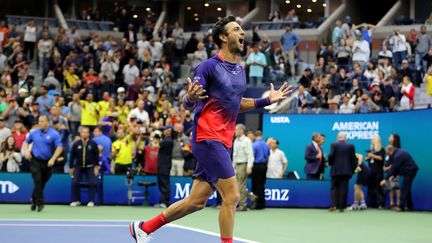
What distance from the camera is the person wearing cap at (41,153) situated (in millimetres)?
18609

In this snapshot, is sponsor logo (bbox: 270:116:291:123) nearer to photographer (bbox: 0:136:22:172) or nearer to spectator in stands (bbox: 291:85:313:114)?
spectator in stands (bbox: 291:85:313:114)

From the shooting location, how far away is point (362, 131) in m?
23.2

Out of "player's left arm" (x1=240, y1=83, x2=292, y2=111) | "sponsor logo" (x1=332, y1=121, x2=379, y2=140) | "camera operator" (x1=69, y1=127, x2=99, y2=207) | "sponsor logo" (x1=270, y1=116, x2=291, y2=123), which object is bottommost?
"camera operator" (x1=69, y1=127, x2=99, y2=207)

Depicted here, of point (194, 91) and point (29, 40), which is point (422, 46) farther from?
point (194, 91)

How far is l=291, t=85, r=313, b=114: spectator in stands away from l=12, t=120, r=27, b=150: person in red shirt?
7.34 metres

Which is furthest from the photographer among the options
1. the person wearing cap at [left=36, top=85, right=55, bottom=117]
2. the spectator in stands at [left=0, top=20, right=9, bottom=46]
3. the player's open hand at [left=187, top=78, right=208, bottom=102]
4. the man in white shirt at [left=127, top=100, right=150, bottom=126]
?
the player's open hand at [left=187, top=78, right=208, bottom=102]

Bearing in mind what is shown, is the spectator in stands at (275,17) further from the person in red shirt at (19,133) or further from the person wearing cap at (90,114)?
the person in red shirt at (19,133)

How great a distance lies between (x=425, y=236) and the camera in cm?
1473

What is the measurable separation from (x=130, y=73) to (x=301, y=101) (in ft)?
25.3

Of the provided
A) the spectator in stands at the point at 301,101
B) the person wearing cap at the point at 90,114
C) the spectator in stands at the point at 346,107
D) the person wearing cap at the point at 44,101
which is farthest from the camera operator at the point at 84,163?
the spectator in stands at the point at 346,107

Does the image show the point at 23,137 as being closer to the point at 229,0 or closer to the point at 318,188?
the point at 318,188

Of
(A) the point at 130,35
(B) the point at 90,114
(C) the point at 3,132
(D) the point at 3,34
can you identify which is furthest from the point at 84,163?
(A) the point at 130,35

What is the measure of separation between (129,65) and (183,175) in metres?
9.95

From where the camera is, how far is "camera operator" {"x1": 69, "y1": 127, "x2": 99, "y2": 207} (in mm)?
Answer: 21094
